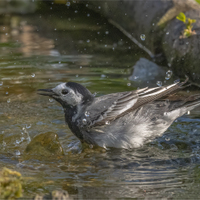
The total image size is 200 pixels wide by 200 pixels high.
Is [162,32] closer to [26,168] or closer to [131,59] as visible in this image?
[131,59]

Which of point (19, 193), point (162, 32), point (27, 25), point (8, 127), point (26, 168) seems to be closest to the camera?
point (19, 193)

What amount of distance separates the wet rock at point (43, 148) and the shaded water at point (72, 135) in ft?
0.06

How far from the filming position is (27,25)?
1623 centimetres

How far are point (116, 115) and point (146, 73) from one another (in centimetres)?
415

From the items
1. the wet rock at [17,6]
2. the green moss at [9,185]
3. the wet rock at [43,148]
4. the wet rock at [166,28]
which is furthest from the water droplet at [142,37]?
the green moss at [9,185]

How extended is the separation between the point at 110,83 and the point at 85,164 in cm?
421

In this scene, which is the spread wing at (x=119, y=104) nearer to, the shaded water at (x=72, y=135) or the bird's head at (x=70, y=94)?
the bird's head at (x=70, y=94)

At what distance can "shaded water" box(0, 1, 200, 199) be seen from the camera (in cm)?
500

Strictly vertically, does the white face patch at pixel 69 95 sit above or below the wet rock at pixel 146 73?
above

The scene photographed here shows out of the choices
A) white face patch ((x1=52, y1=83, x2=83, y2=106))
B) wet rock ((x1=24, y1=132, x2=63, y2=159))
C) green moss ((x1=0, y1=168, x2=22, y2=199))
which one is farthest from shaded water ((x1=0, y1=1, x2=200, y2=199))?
white face patch ((x1=52, y1=83, x2=83, y2=106))

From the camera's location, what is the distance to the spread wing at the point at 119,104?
6.49 metres

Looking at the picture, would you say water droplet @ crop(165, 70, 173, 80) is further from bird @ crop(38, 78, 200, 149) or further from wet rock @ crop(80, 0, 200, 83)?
bird @ crop(38, 78, 200, 149)

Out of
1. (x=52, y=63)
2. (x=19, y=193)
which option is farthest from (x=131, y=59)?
(x=19, y=193)

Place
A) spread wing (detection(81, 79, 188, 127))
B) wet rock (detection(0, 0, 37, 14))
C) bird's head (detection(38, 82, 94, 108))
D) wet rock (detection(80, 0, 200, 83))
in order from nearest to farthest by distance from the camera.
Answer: spread wing (detection(81, 79, 188, 127)) < bird's head (detection(38, 82, 94, 108)) < wet rock (detection(80, 0, 200, 83)) < wet rock (detection(0, 0, 37, 14))
